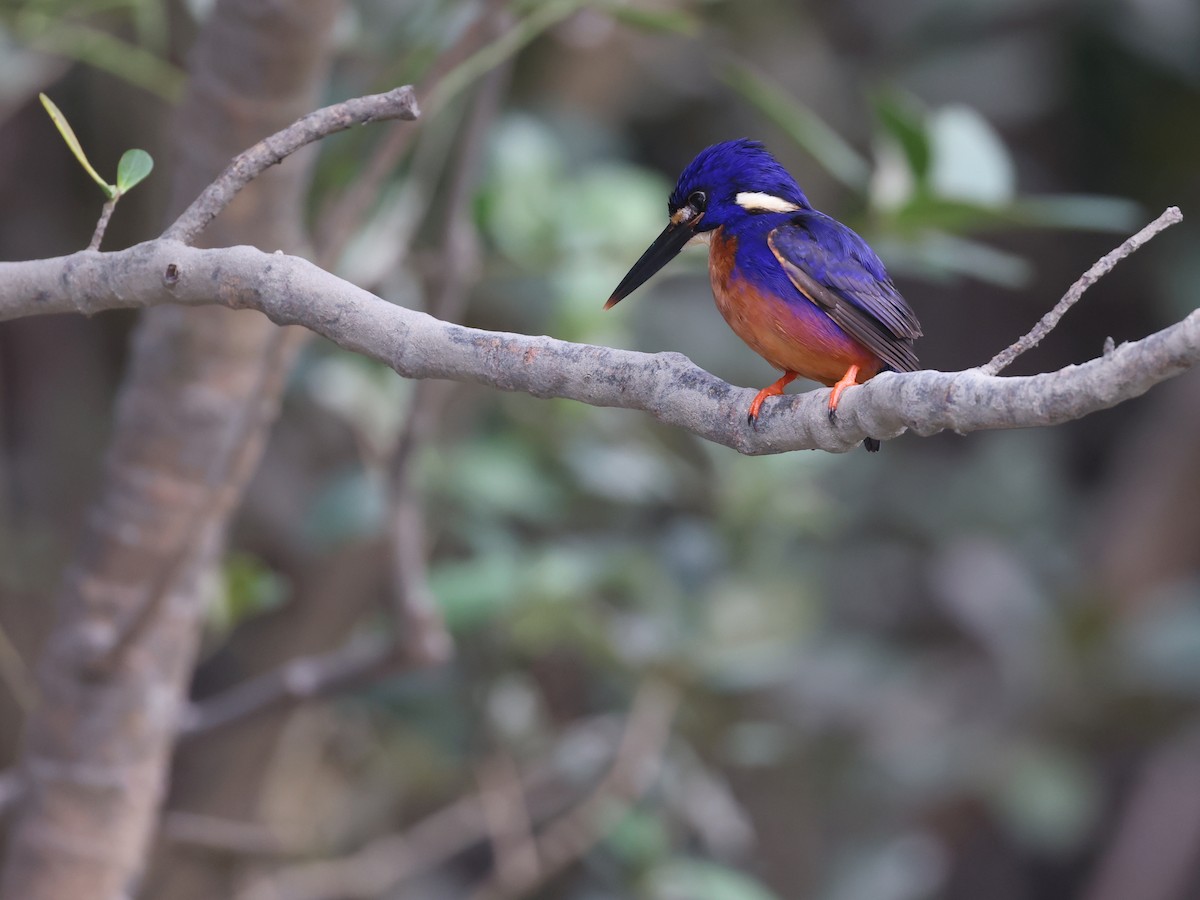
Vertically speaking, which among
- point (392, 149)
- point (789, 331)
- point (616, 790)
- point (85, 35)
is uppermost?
point (85, 35)

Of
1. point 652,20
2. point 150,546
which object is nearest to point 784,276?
point 652,20

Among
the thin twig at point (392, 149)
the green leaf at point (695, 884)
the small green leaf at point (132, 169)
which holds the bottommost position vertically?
the green leaf at point (695, 884)

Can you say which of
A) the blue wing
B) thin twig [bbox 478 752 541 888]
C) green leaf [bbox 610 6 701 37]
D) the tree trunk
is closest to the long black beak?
the blue wing

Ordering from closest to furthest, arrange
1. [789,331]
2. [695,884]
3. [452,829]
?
1. [789,331]
2. [695,884]
3. [452,829]

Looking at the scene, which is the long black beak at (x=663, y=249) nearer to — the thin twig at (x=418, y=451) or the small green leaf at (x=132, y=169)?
the thin twig at (x=418, y=451)

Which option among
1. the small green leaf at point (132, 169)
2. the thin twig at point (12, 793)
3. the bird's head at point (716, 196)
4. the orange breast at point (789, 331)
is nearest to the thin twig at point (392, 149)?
the bird's head at point (716, 196)

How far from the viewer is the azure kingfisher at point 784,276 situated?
122 cm

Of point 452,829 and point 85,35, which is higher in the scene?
point 85,35

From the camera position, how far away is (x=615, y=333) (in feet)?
7.28

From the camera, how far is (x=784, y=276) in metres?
1.25

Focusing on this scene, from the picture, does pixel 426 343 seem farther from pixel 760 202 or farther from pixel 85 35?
pixel 85 35

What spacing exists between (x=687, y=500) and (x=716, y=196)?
1429mm

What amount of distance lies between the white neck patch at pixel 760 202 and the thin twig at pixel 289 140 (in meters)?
0.51

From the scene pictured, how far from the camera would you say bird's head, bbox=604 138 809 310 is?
4.43ft
